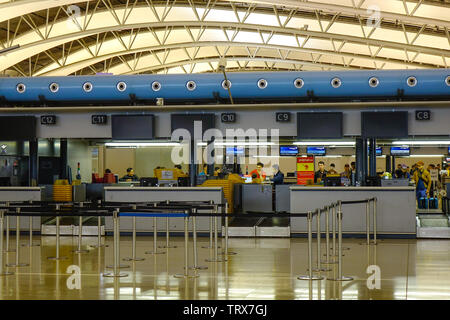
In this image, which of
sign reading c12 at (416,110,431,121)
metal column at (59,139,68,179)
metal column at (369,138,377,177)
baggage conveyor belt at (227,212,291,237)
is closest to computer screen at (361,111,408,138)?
sign reading c12 at (416,110,431,121)

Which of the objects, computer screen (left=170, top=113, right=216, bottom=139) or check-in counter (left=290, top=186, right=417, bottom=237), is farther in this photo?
computer screen (left=170, top=113, right=216, bottom=139)

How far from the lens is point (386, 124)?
15.8 meters

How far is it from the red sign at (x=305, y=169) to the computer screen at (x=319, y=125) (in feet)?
6.21

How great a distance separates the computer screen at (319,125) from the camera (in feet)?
52.3

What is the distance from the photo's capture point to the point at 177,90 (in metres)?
16.8

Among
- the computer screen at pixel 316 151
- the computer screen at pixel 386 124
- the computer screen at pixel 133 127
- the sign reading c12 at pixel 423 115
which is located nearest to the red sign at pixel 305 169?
the computer screen at pixel 386 124

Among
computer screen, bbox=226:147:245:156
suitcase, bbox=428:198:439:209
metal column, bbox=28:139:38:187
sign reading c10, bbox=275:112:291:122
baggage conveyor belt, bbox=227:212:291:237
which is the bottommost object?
baggage conveyor belt, bbox=227:212:291:237

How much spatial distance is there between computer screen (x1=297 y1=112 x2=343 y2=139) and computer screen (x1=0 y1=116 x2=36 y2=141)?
6.66 metres

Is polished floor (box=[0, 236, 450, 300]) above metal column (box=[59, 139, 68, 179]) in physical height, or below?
below

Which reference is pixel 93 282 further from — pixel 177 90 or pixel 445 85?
pixel 445 85

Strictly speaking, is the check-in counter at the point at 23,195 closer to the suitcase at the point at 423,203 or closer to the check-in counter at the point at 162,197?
the check-in counter at the point at 162,197

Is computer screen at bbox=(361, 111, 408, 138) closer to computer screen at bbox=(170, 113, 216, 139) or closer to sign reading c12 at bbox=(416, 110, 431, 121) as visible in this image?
sign reading c12 at bbox=(416, 110, 431, 121)

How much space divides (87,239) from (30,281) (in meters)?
6.15

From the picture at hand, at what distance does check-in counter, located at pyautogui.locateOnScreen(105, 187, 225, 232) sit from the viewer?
1557 cm
